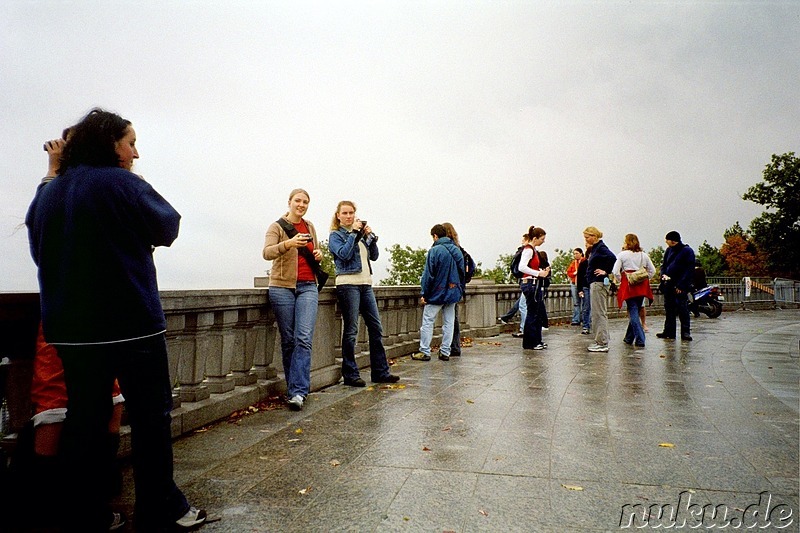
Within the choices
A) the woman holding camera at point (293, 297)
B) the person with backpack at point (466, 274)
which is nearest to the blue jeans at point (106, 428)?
the woman holding camera at point (293, 297)

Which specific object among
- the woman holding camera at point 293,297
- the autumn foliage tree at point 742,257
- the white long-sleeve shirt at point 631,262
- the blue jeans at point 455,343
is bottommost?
the blue jeans at point 455,343

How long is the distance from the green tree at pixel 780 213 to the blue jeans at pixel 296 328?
47225mm

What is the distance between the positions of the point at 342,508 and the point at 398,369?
17.8ft

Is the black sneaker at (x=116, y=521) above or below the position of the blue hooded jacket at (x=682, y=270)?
below

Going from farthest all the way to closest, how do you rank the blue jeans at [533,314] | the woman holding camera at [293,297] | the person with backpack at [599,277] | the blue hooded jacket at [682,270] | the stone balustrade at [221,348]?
the blue hooded jacket at [682,270] < the blue jeans at [533,314] < the person with backpack at [599,277] < the woman holding camera at [293,297] < the stone balustrade at [221,348]

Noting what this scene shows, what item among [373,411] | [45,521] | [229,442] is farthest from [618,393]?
[45,521]

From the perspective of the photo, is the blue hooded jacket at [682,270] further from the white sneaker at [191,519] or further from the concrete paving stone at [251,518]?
the white sneaker at [191,519]

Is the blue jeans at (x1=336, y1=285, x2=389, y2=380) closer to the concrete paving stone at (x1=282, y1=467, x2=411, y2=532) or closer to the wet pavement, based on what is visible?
the wet pavement

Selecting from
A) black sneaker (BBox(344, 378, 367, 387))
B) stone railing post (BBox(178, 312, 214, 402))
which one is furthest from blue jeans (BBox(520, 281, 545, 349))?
stone railing post (BBox(178, 312, 214, 402))

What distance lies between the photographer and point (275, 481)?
12.1 ft

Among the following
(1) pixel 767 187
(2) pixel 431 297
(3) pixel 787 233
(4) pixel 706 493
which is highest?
(1) pixel 767 187

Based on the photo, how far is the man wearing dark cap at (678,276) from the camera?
1223 centimetres

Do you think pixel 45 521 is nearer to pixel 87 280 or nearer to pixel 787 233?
pixel 87 280

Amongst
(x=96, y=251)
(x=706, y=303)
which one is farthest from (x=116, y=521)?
(x=706, y=303)
